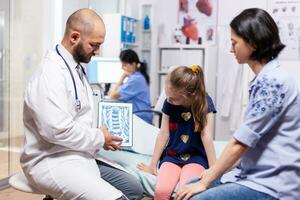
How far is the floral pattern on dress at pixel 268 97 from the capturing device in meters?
1.30

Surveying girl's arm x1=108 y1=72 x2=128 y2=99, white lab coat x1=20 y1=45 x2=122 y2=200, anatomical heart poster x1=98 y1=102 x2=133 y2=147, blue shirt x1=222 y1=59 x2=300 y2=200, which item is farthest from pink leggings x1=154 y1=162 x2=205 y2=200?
girl's arm x1=108 y1=72 x2=128 y2=99

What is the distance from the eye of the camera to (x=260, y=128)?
1.32m

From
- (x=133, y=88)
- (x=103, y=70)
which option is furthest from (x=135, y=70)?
(x=103, y=70)

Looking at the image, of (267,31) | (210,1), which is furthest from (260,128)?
(210,1)

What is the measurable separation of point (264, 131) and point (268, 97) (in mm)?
116

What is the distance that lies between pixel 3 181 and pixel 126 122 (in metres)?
1.67

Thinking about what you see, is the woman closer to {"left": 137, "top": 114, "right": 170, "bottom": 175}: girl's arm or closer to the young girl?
the young girl

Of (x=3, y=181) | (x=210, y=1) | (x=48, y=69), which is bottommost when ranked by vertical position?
(x=3, y=181)

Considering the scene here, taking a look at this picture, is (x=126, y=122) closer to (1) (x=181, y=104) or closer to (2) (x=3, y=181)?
(1) (x=181, y=104)

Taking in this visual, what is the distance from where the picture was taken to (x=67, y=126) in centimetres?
156

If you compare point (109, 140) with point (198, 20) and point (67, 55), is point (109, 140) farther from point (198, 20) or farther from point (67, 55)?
point (198, 20)

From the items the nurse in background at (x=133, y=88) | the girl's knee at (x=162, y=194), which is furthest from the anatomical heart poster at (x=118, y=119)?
the nurse in background at (x=133, y=88)

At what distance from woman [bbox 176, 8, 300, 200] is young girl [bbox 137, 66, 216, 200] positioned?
0.65m

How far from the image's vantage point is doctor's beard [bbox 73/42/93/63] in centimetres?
174
